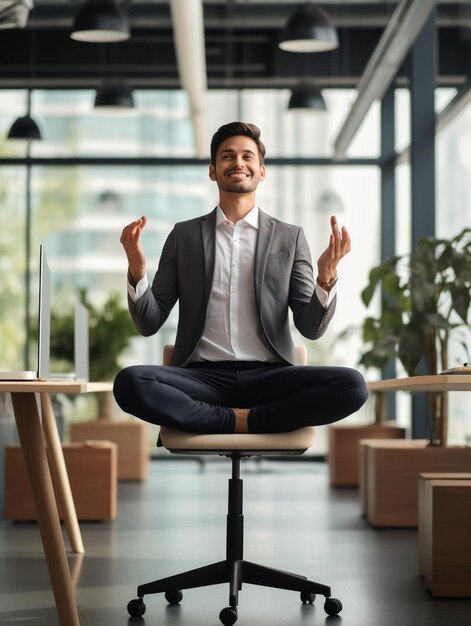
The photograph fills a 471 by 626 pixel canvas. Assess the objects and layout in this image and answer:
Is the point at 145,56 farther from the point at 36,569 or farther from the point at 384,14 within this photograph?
the point at 36,569

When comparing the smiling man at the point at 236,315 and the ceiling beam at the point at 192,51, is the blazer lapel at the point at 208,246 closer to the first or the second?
the smiling man at the point at 236,315

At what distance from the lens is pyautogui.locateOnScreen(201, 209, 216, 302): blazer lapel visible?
3.64 m

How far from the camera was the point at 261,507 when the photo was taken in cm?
670

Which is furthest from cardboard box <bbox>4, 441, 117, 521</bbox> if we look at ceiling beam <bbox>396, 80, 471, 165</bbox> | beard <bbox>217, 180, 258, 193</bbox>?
ceiling beam <bbox>396, 80, 471, 165</bbox>

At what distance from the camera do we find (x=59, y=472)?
15.7 ft

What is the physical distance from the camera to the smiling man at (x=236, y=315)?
3299 mm

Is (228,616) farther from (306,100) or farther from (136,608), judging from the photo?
(306,100)

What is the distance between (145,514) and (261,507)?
29.3 inches

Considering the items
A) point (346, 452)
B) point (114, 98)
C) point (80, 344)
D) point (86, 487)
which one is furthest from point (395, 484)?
point (114, 98)

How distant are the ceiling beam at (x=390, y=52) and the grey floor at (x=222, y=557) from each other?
2.73 meters

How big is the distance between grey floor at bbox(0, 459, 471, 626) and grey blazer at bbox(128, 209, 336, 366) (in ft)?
2.61

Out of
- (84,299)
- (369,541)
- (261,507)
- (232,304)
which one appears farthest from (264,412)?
(84,299)

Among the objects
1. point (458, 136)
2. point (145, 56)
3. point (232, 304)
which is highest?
point (145, 56)

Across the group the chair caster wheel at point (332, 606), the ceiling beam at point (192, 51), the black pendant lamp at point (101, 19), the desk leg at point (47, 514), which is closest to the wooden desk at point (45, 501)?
the desk leg at point (47, 514)
